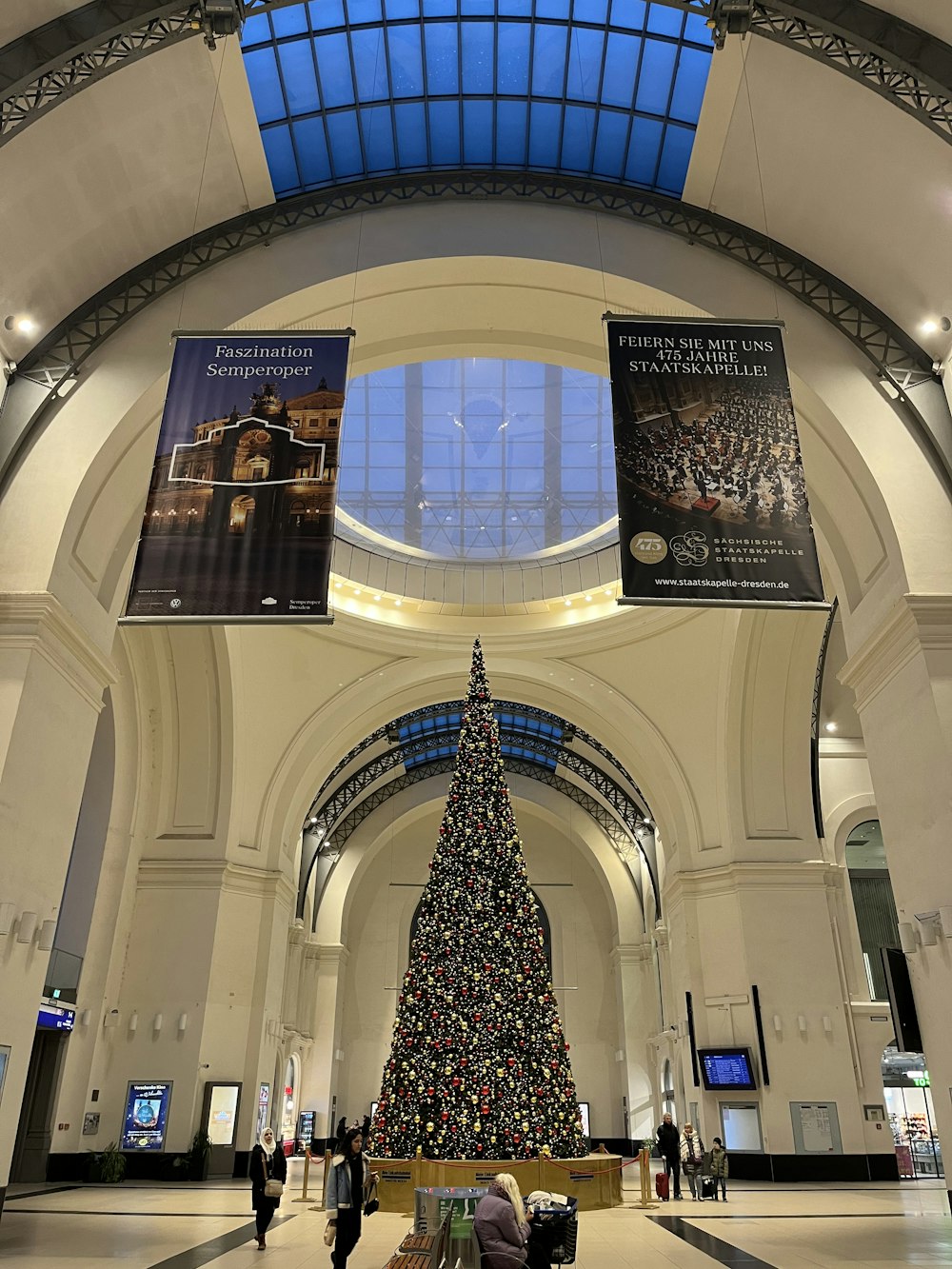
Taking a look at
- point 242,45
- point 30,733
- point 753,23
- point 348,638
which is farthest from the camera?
point 348,638

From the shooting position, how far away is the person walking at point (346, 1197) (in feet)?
22.9

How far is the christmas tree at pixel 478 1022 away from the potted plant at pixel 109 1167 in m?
6.47

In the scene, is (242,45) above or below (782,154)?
above

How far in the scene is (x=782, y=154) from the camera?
11055 mm

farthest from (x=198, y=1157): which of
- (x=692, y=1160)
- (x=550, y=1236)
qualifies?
(x=550, y=1236)

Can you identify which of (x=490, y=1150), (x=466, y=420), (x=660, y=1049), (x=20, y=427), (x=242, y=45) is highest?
(x=466, y=420)

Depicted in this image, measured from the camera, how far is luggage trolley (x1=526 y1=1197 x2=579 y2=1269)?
6.27m

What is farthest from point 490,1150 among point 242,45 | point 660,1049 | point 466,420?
point 660,1049

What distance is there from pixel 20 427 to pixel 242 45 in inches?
208

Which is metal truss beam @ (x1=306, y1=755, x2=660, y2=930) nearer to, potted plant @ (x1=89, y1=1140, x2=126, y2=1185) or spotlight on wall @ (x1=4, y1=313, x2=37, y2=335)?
potted plant @ (x1=89, y1=1140, x2=126, y2=1185)

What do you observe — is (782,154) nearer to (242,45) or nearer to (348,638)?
(242,45)

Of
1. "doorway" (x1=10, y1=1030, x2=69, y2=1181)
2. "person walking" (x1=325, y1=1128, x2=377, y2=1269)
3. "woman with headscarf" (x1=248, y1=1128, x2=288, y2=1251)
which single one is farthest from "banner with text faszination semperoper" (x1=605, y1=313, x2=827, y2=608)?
"doorway" (x1=10, y1=1030, x2=69, y2=1181)

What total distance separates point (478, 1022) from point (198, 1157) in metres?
8.19

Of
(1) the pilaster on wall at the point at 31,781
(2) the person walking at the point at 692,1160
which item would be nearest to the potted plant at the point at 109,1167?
(1) the pilaster on wall at the point at 31,781
